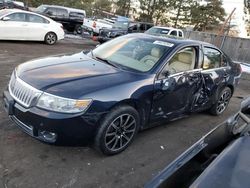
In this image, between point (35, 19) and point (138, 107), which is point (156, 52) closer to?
point (138, 107)

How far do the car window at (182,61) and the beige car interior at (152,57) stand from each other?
19 centimetres

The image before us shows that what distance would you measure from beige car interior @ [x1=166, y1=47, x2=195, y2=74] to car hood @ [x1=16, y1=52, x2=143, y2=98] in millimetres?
735

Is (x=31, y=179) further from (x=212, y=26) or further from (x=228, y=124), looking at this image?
(x=212, y=26)

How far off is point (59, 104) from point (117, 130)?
2.85 feet

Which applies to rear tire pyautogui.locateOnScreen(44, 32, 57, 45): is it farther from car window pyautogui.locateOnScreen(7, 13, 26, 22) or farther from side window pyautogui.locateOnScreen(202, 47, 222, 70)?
side window pyautogui.locateOnScreen(202, 47, 222, 70)

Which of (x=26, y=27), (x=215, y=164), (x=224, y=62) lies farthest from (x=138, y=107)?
(x=26, y=27)

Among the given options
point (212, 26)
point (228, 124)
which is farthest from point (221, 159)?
point (212, 26)

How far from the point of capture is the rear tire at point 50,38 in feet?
43.7

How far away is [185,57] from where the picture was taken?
179 inches

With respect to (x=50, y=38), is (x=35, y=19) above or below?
above

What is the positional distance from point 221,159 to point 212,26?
38651 millimetres

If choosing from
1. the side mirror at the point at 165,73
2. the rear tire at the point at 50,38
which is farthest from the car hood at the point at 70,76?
the rear tire at the point at 50,38

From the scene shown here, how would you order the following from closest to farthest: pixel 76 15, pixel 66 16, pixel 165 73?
pixel 165 73
pixel 66 16
pixel 76 15

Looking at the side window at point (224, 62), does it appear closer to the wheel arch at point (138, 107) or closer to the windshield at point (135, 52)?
the windshield at point (135, 52)
